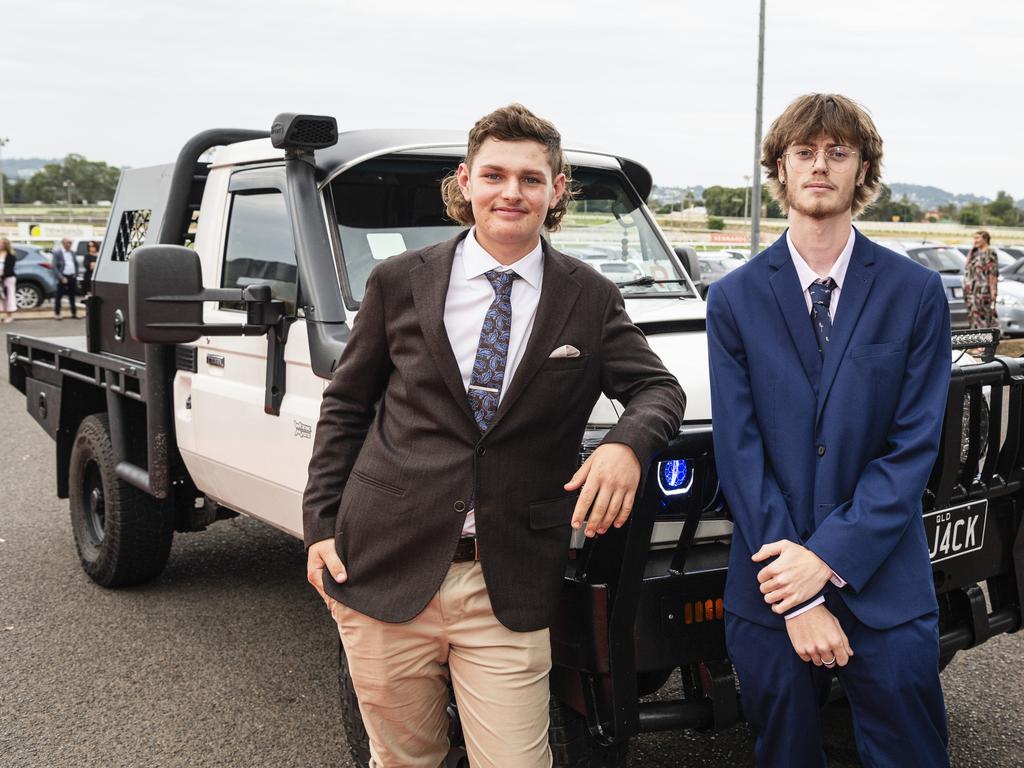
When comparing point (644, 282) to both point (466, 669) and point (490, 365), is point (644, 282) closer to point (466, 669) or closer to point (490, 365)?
point (490, 365)

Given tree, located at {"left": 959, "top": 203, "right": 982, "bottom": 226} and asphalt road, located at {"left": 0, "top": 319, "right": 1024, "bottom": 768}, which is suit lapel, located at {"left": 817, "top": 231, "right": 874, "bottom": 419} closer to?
asphalt road, located at {"left": 0, "top": 319, "right": 1024, "bottom": 768}

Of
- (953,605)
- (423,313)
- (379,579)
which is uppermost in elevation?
(423,313)

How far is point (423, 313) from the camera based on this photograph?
2.59m

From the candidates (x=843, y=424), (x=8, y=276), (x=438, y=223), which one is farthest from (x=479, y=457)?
(x=8, y=276)

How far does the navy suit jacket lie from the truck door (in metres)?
1.71

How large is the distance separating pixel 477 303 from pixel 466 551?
586 millimetres

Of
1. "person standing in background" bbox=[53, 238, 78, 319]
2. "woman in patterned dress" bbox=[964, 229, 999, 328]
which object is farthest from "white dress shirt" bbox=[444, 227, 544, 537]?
"person standing in background" bbox=[53, 238, 78, 319]

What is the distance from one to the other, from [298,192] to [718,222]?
183 feet

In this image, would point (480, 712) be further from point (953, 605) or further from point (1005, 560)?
point (1005, 560)

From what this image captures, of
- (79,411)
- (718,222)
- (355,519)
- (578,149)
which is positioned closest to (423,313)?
(355,519)

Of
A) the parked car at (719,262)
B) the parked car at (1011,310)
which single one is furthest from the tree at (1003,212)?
the parked car at (1011,310)

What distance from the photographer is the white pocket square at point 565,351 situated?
2.60 m

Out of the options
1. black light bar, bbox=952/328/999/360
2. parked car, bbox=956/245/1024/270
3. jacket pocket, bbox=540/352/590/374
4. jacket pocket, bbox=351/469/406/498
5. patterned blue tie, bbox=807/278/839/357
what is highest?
patterned blue tie, bbox=807/278/839/357

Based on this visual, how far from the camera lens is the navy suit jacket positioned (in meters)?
2.56
